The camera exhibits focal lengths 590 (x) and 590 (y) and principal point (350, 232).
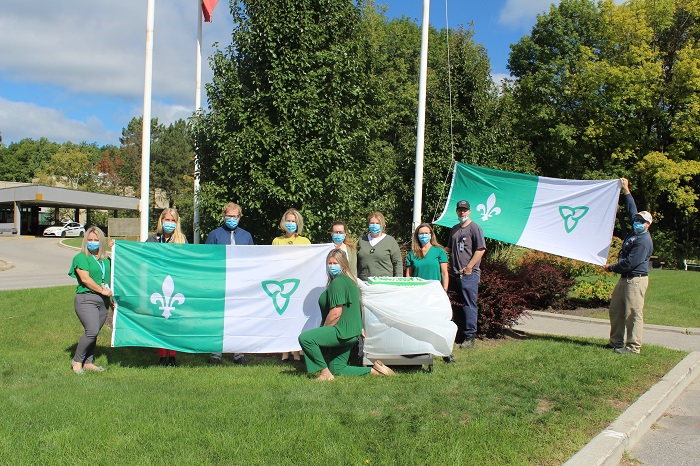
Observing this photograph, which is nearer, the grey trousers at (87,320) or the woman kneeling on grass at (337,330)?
the woman kneeling on grass at (337,330)

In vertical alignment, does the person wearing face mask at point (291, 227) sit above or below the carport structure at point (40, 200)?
above

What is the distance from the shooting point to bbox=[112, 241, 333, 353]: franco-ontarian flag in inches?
291

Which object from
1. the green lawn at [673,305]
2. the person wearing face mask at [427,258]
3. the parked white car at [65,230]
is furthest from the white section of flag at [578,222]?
the parked white car at [65,230]

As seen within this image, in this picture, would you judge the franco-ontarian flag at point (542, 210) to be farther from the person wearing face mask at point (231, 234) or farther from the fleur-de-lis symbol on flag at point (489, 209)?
the person wearing face mask at point (231, 234)

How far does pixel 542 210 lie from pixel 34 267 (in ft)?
78.8

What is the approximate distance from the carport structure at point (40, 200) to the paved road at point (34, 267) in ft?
40.8

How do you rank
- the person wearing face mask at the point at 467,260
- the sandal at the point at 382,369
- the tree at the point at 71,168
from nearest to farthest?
the sandal at the point at 382,369, the person wearing face mask at the point at 467,260, the tree at the point at 71,168

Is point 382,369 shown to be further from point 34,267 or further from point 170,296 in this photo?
point 34,267

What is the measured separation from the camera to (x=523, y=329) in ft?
35.1

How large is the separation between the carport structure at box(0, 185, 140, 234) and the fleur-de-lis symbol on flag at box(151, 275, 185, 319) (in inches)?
1920

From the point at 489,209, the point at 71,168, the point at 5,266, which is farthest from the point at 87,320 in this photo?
the point at 71,168

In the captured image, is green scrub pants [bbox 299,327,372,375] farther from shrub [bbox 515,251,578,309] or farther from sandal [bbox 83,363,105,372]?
shrub [bbox 515,251,578,309]

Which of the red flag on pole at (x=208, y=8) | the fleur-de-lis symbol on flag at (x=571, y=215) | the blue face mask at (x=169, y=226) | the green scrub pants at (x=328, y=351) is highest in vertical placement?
the red flag on pole at (x=208, y=8)

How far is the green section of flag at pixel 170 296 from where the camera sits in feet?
24.1
